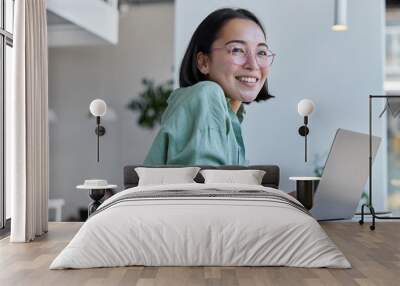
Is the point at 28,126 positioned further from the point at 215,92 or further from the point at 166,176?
the point at 215,92

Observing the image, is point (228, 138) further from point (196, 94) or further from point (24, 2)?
point (24, 2)

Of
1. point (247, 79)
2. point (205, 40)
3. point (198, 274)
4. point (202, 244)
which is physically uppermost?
point (205, 40)

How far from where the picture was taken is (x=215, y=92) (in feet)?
20.8

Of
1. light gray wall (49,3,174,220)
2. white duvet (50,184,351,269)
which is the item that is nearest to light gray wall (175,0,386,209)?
light gray wall (49,3,174,220)

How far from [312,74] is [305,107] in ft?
1.64

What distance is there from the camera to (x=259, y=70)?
649 centimetres

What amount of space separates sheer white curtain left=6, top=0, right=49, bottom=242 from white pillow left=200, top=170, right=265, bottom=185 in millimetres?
1685

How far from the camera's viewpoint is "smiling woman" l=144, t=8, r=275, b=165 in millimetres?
6246

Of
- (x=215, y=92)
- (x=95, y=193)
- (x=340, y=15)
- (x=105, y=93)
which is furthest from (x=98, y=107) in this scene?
(x=340, y=15)

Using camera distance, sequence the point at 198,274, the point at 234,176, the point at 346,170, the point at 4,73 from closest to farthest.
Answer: the point at 198,274
the point at 234,176
the point at 4,73
the point at 346,170

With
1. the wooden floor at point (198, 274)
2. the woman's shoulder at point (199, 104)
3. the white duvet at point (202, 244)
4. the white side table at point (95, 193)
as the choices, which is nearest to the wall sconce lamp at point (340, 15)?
the woman's shoulder at point (199, 104)

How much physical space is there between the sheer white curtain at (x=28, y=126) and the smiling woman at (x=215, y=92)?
4.63 feet

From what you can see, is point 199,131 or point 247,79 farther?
point 247,79

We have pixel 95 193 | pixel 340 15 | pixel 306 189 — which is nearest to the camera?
pixel 340 15
